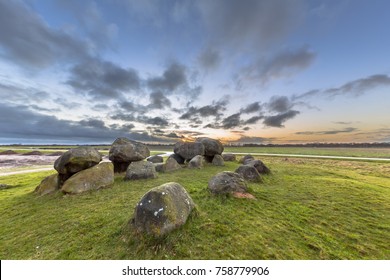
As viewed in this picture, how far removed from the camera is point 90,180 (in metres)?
13.3

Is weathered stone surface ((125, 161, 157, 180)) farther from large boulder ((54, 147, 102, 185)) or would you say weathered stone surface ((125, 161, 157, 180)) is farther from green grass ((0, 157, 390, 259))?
green grass ((0, 157, 390, 259))

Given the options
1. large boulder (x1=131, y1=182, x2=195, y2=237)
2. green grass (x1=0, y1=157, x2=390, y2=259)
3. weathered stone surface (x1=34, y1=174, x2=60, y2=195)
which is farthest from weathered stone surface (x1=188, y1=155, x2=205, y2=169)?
large boulder (x1=131, y1=182, x2=195, y2=237)

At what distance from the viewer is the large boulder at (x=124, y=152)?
692 inches

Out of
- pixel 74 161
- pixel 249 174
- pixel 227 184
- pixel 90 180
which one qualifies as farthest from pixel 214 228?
pixel 74 161

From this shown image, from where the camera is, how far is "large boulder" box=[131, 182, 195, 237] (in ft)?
20.2

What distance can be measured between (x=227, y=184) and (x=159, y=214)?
553 centimetres

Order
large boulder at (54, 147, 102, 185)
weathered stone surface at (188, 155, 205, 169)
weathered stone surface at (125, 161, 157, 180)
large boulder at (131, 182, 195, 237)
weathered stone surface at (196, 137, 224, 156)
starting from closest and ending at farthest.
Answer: large boulder at (131, 182, 195, 237)
large boulder at (54, 147, 102, 185)
weathered stone surface at (125, 161, 157, 180)
weathered stone surface at (188, 155, 205, 169)
weathered stone surface at (196, 137, 224, 156)

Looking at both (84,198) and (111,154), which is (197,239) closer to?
(84,198)

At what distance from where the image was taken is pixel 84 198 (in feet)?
37.9

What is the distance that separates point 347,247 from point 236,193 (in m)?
5.20

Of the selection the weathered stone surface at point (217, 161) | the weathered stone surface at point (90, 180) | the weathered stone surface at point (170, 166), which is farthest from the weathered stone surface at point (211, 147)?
the weathered stone surface at point (90, 180)

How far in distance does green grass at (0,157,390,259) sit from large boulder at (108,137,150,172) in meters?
5.83

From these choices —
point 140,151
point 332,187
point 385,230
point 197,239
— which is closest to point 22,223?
point 197,239

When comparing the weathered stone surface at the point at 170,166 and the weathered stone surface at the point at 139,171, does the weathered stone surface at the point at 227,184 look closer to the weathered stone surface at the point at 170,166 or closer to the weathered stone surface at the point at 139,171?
the weathered stone surface at the point at 139,171
